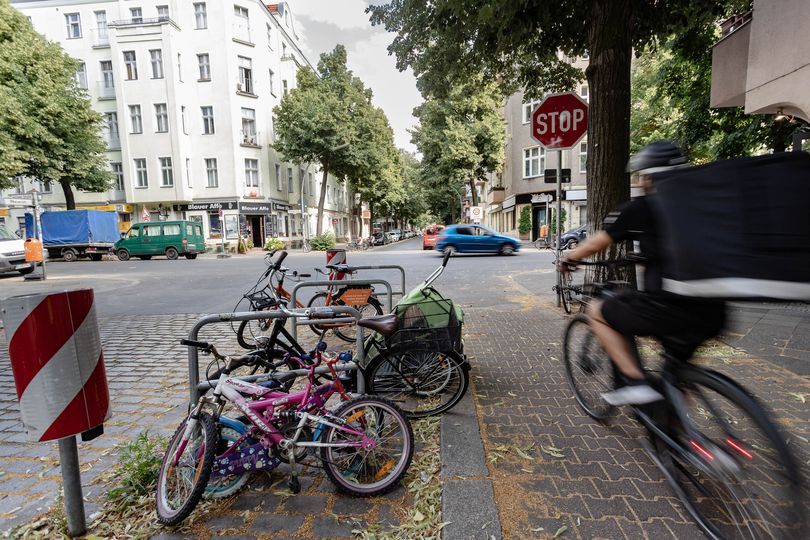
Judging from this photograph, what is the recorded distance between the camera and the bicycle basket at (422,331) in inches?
133

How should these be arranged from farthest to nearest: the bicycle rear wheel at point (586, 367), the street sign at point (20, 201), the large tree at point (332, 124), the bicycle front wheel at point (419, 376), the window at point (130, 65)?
the window at point (130, 65) < the large tree at point (332, 124) < the street sign at point (20, 201) < the bicycle front wheel at point (419, 376) < the bicycle rear wheel at point (586, 367)

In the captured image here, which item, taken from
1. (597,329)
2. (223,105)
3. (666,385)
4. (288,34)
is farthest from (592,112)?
(288,34)

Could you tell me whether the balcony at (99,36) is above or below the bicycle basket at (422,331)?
above

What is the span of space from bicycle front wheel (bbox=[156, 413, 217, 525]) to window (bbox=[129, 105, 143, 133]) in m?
37.1

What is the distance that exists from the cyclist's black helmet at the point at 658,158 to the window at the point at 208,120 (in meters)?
36.0

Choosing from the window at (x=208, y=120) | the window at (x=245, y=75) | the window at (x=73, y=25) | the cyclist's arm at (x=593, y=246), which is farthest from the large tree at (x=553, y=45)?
the window at (x=73, y=25)

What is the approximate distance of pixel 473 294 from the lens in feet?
32.9

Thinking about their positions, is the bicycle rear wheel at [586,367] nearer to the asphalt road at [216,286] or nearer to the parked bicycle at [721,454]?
the parked bicycle at [721,454]

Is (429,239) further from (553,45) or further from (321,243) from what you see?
(553,45)

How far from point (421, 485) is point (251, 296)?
14.1 ft

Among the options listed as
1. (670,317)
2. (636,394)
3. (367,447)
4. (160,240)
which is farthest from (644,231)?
(160,240)

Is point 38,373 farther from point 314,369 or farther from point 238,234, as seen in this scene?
point 238,234

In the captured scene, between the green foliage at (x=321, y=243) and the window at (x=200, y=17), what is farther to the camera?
the window at (x=200, y=17)

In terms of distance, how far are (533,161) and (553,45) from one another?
28387mm
